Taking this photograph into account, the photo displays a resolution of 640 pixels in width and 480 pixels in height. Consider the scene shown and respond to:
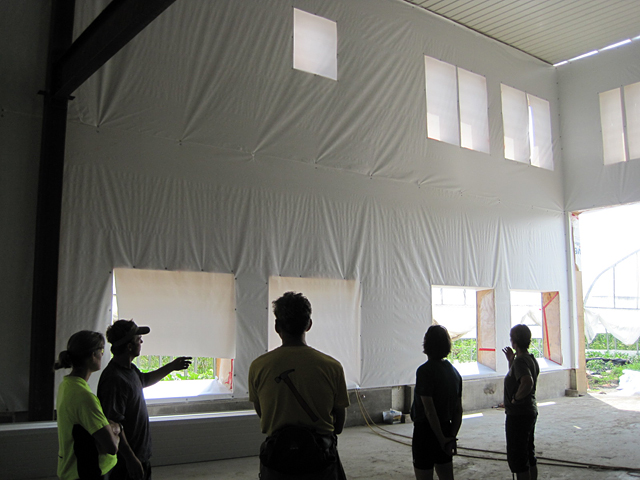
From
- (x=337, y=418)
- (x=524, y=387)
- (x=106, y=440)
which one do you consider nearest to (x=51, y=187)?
(x=106, y=440)

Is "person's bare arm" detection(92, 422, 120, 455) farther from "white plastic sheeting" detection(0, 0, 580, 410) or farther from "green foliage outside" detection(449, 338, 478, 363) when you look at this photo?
"green foliage outside" detection(449, 338, 478, 363)

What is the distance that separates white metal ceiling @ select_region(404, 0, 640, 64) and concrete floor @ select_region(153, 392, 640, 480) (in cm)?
678

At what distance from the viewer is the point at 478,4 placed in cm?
957

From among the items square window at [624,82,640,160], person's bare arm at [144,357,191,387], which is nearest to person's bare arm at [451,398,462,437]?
person's bare arm at [144,357,191,387]

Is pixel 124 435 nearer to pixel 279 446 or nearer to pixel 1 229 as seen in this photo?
pixel 279 446

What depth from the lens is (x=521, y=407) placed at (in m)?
3.76

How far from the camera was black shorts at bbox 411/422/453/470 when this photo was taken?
314cm

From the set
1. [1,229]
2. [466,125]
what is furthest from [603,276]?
[1,229]

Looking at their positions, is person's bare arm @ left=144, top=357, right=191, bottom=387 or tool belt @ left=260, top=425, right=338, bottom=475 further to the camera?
person's bare arm @ left=144, top=357, right=191, bottom=387

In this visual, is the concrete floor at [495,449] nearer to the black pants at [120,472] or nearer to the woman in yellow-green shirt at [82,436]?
the black pants at [120,472]

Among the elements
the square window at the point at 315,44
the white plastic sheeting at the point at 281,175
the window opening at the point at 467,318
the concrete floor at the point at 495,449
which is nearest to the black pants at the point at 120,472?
the concrete floor at the point at 495,449

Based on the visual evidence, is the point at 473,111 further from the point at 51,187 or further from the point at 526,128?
the point at 51,187

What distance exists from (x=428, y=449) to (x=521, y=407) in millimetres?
963

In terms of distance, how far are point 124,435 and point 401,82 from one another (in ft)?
25.2
